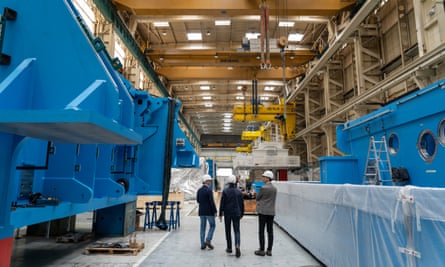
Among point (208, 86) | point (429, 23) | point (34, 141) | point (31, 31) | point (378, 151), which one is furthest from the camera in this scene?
point (208, 86)

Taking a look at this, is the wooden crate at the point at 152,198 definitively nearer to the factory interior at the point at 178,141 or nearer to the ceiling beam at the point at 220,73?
the factory interior at the point at 178,141

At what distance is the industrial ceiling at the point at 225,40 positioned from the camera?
10594 mm

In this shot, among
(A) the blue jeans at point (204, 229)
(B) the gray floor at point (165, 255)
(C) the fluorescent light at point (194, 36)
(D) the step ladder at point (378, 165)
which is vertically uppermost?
(C) the fluorescent light at point (194, 36)

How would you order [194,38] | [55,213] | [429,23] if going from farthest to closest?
[194,38] → [429,23] → [55,213]

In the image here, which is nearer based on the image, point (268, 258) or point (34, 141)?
point (34, 141)

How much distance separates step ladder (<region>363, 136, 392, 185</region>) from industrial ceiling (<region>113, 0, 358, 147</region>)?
4.73 metres

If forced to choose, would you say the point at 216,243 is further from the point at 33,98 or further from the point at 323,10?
the point at 323,10

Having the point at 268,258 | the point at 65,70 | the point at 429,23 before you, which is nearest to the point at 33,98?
the point at 65,70

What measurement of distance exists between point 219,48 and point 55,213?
45.7ft

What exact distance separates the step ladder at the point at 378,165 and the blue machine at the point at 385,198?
0.28ft

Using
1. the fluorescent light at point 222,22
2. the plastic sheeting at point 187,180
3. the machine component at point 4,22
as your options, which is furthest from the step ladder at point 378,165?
the plastic sheeting at point 187,180

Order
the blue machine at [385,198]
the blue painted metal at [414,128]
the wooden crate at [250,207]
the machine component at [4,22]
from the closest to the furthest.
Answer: the blue machine at [385,198] → the machine component at [4,22] → the blue painted metal at [414,128] → the wooden crate at [250,207]

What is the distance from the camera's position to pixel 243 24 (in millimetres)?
14352

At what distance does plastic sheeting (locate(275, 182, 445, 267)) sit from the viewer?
2.08m
